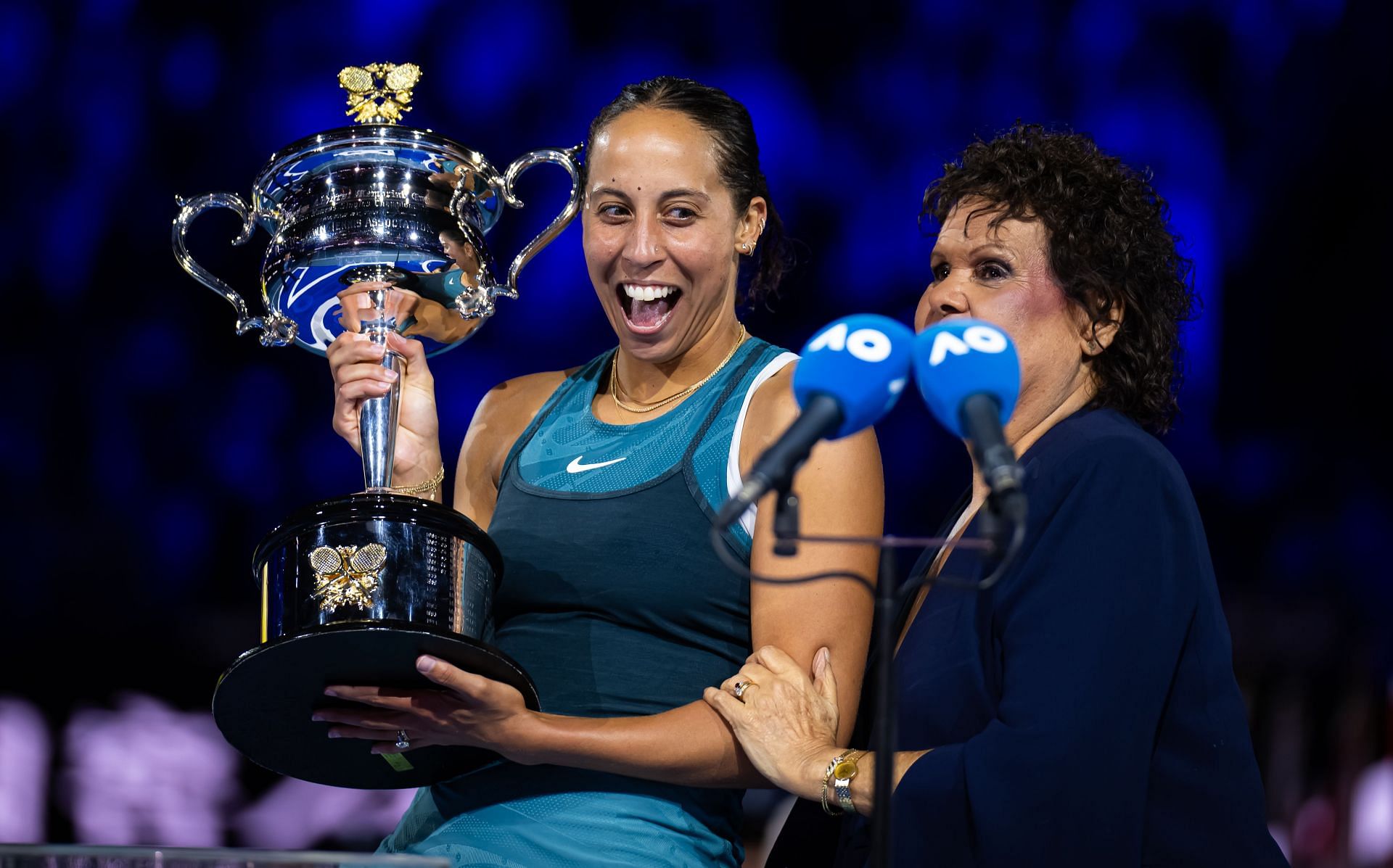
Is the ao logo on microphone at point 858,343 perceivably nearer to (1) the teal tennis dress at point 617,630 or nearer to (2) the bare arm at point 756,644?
(2) the bare arm at point 756,644

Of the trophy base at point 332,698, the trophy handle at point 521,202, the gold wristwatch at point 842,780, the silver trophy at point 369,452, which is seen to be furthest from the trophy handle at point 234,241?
the gold wristwatch at point 842,780

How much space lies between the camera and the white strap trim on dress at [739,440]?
5.35ft

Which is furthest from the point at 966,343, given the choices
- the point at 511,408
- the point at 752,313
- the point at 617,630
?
the point at 752,313

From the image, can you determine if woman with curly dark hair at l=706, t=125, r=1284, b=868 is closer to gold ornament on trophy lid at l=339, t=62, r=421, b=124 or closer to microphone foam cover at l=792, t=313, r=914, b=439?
microphone foam cover at l=792, t=313, r=914, b=439

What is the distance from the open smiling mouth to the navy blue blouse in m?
0.48

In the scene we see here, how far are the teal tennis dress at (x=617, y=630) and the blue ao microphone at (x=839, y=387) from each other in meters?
0.54

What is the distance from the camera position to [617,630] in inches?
64.4

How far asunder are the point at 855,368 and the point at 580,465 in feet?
2.43

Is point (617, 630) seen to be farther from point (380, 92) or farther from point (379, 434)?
point (380, 92)

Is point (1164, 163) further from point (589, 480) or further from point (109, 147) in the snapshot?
point (109, 147)

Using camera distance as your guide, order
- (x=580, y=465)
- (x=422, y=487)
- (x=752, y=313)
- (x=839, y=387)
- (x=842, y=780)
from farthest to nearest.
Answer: (x=752, y=313)
(x=422, y=487)
(x=580, y=465)
(x=842, y=780)
(x=839, y=387)

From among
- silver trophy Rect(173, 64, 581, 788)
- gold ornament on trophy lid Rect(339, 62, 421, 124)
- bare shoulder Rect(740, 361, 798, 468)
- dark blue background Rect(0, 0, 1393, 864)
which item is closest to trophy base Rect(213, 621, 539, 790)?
silver trophy Rect(173, 64, 581, 788)

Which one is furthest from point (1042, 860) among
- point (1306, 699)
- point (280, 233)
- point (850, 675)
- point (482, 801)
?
point (1306, 699)

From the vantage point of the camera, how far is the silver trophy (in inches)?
56.8
